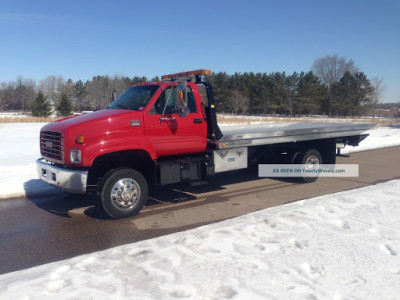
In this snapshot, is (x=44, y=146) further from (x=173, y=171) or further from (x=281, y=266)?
(x=281, y=266)

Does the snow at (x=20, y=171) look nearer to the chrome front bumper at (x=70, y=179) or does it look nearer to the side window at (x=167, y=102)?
the chrome front bumper at (x=70, y=179)

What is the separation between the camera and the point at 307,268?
4023 millimetres

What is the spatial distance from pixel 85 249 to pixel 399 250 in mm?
4092

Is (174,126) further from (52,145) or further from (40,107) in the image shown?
(40,107)

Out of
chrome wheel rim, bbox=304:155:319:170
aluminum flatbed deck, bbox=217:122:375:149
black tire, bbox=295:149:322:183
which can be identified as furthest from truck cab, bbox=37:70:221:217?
chrome wheel rim, bbox=304:155:319:170

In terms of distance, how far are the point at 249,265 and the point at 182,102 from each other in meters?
3.31

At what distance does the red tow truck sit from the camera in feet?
19.3

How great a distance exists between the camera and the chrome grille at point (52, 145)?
6012 millimetres

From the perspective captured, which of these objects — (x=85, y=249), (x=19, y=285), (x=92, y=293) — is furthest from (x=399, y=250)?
(x=19, y=285)

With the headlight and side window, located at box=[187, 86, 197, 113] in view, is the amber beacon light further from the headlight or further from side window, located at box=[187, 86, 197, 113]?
the headlight

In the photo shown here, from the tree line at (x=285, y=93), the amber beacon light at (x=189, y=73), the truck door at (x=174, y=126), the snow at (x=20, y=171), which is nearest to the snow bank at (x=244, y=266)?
the truck door at (x=174, y=126)

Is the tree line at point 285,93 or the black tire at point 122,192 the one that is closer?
the black tire at point 122,192

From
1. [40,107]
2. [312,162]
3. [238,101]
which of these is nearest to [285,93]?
[238,101]

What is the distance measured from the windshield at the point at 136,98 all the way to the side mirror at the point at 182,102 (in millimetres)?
529
